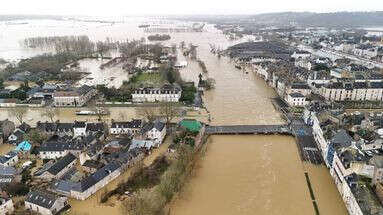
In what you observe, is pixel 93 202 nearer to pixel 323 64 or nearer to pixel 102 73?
pixel 102 73

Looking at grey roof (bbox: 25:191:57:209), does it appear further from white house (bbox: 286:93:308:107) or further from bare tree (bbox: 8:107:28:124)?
white house (bbox: 286:93:308:107)

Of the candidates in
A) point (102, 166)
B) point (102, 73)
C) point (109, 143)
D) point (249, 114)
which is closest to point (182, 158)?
point (102, 166)

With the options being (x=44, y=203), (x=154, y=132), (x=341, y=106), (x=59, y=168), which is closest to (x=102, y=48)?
(x=154, y=132)

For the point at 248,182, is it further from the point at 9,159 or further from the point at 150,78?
the point at 150,78

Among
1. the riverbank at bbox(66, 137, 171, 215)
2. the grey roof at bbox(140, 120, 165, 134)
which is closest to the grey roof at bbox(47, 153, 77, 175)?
the riverbank at bbox(66, 137, 171, 215)

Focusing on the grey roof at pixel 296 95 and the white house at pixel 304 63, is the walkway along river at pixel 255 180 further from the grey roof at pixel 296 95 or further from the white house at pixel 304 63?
the white house at pixel 304 63

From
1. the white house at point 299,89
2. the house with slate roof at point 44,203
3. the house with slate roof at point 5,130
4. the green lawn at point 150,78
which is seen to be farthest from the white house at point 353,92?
the house with slate roof at point 5,130
